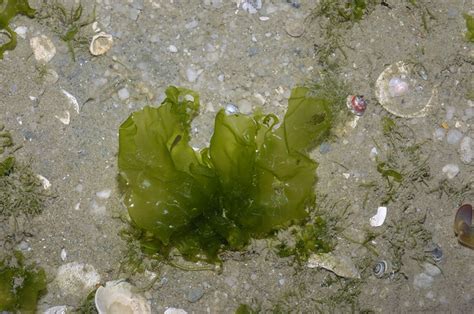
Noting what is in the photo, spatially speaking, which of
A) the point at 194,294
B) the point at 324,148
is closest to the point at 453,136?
the point at 324,148

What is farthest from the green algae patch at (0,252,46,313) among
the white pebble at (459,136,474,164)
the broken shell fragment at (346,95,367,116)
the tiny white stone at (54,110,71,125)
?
the white pebble at (459,136,474,164)

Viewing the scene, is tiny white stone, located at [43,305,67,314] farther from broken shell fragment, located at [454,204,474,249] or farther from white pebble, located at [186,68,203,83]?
broken shell fragment, located at [454,204,474,249]

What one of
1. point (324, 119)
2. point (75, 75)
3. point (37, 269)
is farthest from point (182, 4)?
point (37, 269)

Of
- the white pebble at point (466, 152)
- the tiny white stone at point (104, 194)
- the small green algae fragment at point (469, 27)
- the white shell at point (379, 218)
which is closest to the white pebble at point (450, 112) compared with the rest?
the white pebble at point (466, 152)

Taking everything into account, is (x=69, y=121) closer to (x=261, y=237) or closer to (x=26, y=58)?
(x=26, y=58)

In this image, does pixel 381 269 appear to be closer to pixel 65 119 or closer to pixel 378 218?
pixel 378 218

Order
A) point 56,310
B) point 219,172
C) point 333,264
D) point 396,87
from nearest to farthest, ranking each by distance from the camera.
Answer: point 219,172
point 56,310
point 333,264
point 396,87
